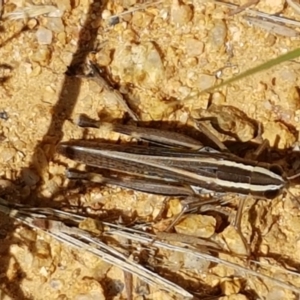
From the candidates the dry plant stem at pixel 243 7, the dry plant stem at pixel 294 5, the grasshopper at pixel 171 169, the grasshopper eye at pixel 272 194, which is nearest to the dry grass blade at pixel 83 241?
the grasshopper at pixel 171 169

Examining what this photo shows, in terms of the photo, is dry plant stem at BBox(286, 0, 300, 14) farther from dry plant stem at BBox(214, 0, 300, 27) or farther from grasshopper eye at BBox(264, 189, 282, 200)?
grasshopper eye at BBox(264, 189, 282, 200)

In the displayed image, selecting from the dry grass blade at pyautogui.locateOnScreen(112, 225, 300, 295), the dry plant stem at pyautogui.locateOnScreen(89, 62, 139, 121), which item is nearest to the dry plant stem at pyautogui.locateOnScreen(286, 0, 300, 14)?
the dry plant stem at pyautogui.locateOnScreen(89, 62, 139, 121)

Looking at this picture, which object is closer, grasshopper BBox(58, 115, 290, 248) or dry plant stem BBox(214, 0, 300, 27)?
grasshopper BBox(58, 115, 290, 248)

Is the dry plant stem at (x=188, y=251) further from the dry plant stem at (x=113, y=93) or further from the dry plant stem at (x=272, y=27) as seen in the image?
the dry plant stem at (x=272, y=27)

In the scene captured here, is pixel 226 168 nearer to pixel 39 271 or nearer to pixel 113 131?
pixel 113 131

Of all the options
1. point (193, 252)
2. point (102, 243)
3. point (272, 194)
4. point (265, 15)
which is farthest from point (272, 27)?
point (102, 243)

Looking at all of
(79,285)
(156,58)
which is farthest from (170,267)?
(156,58)

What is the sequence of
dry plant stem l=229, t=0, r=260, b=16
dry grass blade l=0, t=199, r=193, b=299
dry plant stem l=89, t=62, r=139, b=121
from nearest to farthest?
1. dry grass blade l=0, t=199, r=193, b=299
2. dry plant stem l=89, t=62, r=139, b=121
3. dry plant stem l=229, t=0, r=260, b=16

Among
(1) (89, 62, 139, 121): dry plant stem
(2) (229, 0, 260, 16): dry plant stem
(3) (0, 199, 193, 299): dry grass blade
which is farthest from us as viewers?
(2) (229, 0, 260, 16): dry plant stem

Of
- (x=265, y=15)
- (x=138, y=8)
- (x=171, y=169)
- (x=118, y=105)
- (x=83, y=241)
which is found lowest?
(x=83, y=241)

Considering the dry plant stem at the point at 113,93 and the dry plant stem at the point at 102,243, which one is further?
the dry plant stem at the point at 113,93

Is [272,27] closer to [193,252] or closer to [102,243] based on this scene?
[193,252]
